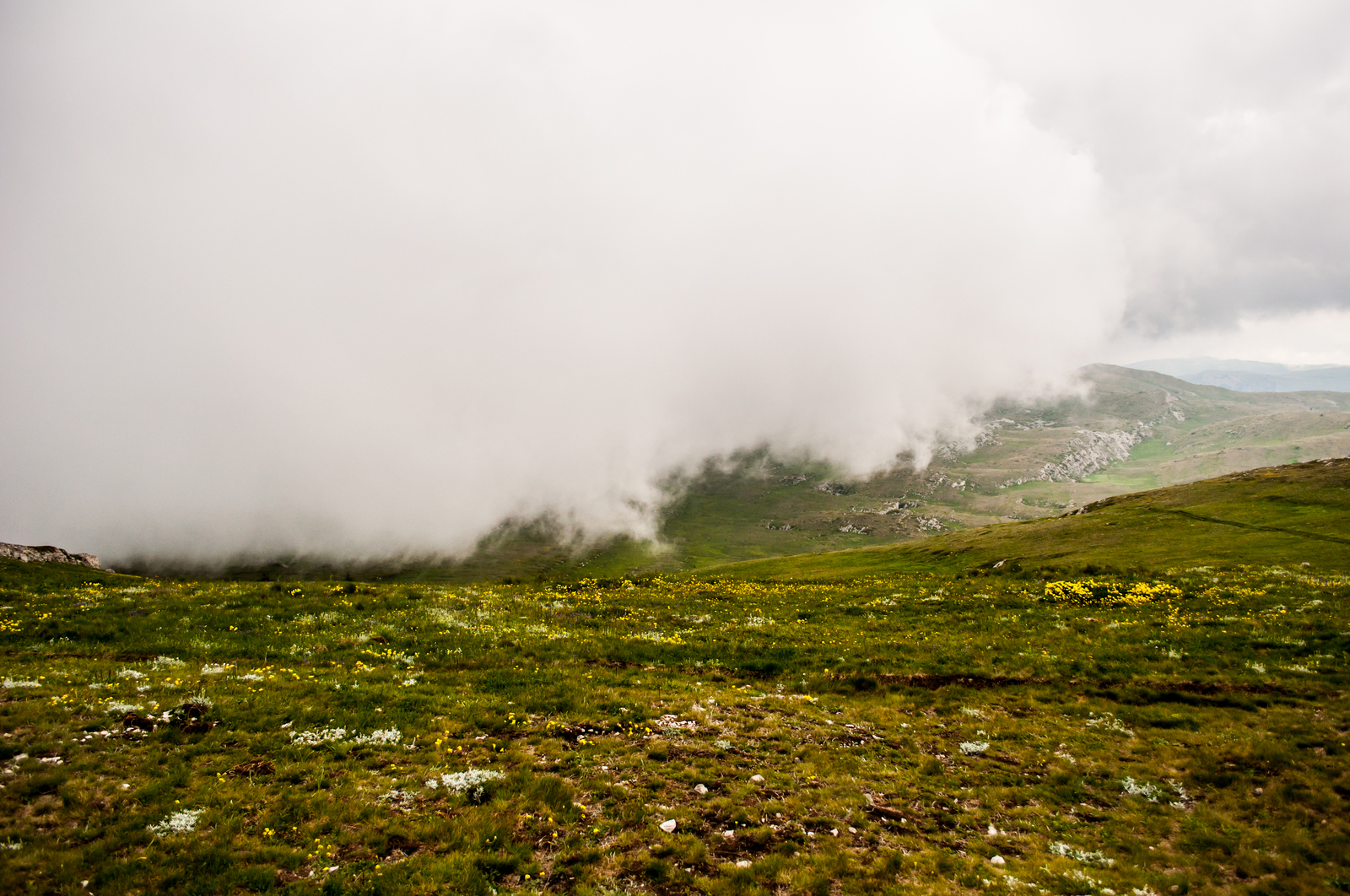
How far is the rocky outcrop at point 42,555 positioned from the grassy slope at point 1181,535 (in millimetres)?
155144

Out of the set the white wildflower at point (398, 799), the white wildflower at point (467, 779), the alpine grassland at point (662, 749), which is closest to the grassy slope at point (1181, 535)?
the alpine grassland at point (662, 749)

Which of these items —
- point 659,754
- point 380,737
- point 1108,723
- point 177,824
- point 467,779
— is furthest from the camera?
point 1108,723

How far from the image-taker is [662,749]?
16594mm

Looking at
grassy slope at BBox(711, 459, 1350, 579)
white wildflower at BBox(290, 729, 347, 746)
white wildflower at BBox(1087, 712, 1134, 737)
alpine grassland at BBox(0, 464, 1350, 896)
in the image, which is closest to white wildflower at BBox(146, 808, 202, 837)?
alpine grassland at BBox(0, 464, 1350, 896)

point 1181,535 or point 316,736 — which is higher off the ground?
point 316,736

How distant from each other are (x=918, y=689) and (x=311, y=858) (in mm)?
21997

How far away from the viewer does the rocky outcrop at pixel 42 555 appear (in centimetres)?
10988

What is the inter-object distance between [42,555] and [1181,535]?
701ft

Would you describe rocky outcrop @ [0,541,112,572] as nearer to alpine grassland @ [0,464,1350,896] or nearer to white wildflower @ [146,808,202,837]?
alpine grassland @ [0,464,1350,896]

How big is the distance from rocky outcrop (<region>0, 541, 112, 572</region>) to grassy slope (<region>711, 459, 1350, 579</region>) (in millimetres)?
155144

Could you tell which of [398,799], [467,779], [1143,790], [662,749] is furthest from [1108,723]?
[398,799]

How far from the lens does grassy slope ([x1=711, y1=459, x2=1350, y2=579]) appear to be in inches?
2250

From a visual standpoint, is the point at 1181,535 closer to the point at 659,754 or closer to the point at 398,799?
the point at 659,754

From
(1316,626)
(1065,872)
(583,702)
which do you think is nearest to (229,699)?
(583,702)
